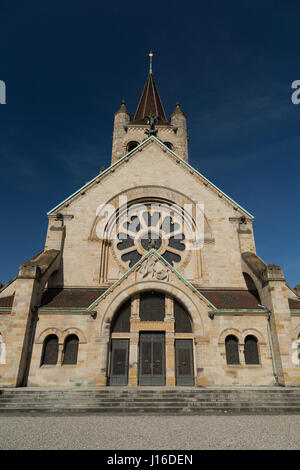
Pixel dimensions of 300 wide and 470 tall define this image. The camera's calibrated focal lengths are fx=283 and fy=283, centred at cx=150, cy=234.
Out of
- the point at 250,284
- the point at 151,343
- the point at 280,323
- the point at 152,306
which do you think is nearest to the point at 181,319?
the point at 152,306

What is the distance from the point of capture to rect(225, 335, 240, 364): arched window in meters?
15.0

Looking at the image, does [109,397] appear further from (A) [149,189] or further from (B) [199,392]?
(A) [149,189]

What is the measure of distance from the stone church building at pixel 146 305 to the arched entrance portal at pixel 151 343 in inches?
2.1

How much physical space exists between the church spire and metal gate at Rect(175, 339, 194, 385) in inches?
1352

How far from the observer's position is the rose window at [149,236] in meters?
20.3

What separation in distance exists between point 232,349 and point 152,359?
4.33 meters

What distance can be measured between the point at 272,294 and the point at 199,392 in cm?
678

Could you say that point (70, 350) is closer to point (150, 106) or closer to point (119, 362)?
point (119, 362)

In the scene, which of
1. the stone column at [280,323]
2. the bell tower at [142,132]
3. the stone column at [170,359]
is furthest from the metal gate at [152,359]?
the bell tower at [142,132]

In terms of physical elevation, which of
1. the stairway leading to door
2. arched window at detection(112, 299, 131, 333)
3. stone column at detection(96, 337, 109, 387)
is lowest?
the stairway leading to door

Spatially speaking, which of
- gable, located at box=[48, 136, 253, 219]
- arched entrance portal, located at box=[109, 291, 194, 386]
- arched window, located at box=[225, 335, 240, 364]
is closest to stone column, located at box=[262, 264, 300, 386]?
arched window, located at box=[225, 335, 240, 364]

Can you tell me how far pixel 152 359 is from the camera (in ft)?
49.9

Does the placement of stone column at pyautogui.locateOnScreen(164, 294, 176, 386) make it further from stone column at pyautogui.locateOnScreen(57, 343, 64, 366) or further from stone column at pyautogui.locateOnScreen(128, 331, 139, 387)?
stone column at pyautogui.locateOnScreen(57, 343, 64, 366)
